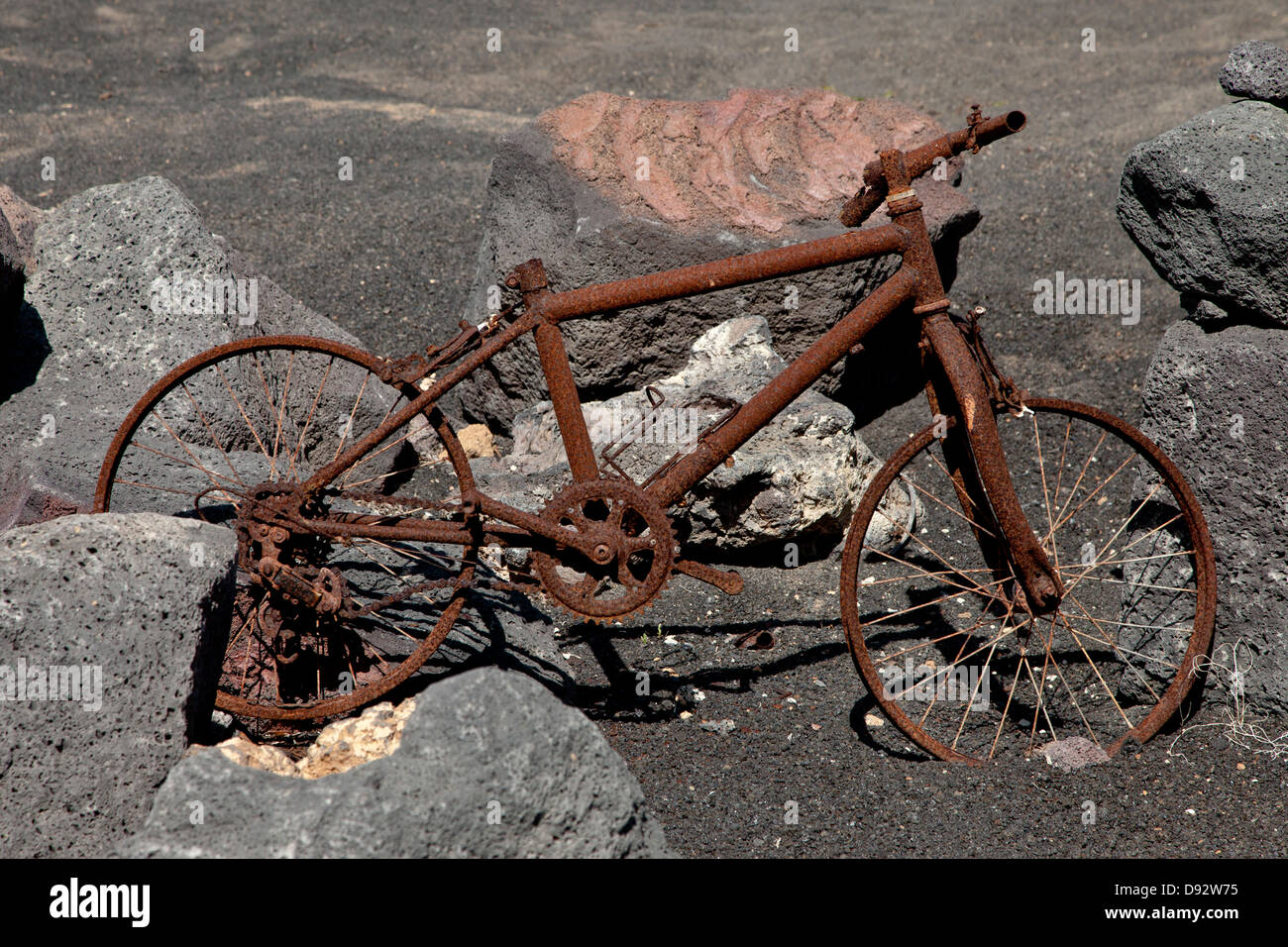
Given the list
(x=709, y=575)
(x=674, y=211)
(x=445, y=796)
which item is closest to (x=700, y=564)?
(x=709, y=575)

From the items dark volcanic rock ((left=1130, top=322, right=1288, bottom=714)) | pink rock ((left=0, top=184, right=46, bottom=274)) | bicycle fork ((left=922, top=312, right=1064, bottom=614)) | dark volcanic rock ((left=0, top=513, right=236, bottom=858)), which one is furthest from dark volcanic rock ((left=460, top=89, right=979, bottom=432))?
dark volcanic rock ((left=0, top=513, right=236, bottom=858))

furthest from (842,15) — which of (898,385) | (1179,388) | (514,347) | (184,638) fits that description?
(184,638)

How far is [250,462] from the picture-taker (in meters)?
4.40

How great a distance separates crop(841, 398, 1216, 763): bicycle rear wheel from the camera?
12.4ft

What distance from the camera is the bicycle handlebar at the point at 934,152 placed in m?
3.34

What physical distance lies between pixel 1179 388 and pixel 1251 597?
2.60ft

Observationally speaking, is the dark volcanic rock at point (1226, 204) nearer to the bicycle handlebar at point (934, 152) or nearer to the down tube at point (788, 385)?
the bicycle handlebar at point (934, 152)

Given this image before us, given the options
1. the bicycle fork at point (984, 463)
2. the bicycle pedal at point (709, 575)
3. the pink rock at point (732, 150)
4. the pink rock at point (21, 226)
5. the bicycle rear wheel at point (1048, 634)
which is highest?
the pink rock at point (732, 150)

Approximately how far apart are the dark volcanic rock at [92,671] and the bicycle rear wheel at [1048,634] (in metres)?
2.10

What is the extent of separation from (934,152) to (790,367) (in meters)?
0.82

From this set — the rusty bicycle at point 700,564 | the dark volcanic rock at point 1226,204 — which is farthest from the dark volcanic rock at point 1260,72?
the rusty bicycle at point 700,564

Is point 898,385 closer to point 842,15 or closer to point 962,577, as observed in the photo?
point 962,577

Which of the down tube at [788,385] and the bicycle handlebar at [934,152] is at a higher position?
the bicycle handlebar at [934,152]

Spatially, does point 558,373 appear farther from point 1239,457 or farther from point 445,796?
point 1239,457
